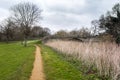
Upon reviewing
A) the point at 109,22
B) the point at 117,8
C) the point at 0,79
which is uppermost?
the point at 117,8

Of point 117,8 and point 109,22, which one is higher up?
point 117,8

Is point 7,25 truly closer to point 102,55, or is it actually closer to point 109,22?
point 109,22

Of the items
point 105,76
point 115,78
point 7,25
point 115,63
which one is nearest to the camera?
point 115,78

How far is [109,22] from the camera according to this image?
1556 inches

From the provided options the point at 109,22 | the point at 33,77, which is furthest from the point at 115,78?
the point at 109,22

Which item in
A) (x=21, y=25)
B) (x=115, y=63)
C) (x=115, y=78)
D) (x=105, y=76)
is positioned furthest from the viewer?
(x=21, y=25)

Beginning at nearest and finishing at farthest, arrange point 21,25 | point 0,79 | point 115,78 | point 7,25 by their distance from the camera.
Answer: point 115,78, point 0,79, point 21,25, point 7,25

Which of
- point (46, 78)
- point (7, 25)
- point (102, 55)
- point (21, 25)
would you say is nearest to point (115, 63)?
point (102, 55)

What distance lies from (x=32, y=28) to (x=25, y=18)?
388cm

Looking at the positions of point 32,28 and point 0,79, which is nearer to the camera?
point 0,79

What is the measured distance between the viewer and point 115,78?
9289 mm

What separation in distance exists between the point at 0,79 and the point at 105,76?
5467 mm

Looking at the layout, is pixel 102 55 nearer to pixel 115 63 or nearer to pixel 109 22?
pixel 115 63

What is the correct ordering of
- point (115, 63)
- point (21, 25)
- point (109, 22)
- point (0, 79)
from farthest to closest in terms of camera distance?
point (21, 25) < point (109, 22) < point (0, 79) < point (115, 63)
